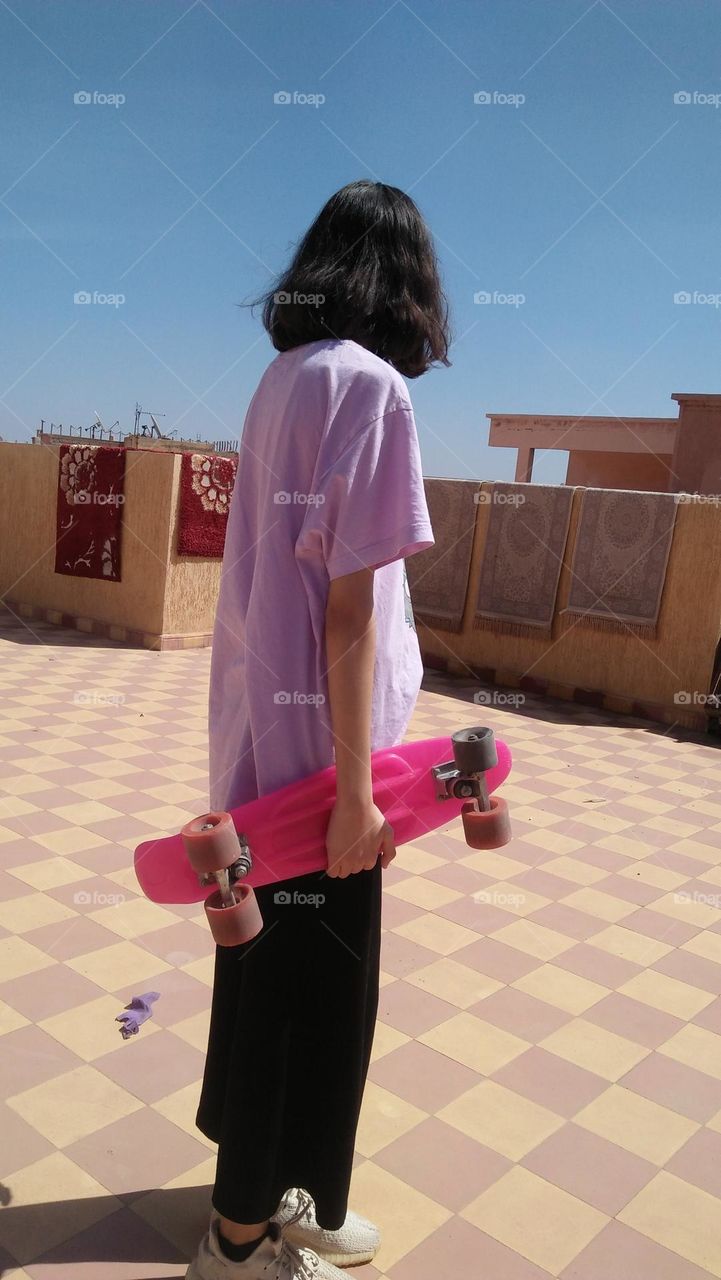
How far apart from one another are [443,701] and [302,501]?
15.1ft

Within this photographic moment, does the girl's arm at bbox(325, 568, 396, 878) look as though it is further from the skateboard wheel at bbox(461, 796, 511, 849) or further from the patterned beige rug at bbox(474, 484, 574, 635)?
the patterned beige rug at bbox(474, 484, 574, 635)

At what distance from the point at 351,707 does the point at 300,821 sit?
0.16m

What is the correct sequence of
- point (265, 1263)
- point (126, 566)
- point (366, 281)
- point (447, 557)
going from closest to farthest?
1. point (366, 281)
2. point (265, 1263)
3. point (447, 557)
4. point (126, 566)

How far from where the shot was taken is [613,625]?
577 centimetres

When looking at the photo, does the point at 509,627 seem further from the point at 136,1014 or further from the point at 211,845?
the point at 211,845

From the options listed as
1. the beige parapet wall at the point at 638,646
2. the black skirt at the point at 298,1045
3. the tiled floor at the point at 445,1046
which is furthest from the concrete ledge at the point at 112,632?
the black skirt at the point at 298,1045

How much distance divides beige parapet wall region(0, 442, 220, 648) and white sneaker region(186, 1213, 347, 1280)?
5387 mm

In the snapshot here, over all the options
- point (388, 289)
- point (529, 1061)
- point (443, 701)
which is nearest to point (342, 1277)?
point (529, 1061)

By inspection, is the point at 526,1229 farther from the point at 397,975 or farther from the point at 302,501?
the point at 302,501

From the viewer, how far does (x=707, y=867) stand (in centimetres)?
333

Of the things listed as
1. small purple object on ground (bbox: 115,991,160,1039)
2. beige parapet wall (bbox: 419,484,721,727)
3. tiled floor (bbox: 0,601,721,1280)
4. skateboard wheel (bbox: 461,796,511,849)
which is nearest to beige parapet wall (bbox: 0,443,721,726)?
beige parapet wall (bbox: 419,484,721,727)

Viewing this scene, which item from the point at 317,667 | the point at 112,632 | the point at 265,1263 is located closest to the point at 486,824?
the point at 317,667

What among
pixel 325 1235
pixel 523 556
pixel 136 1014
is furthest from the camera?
pixel 523 556

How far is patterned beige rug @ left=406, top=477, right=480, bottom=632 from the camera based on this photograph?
631 cm
